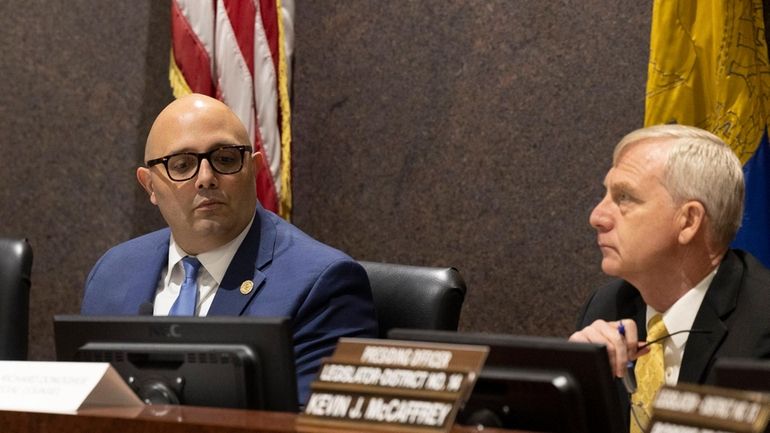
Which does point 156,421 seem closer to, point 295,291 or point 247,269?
point 295,291

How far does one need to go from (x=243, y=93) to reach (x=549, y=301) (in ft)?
4.47

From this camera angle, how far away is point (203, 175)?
3.07 metres

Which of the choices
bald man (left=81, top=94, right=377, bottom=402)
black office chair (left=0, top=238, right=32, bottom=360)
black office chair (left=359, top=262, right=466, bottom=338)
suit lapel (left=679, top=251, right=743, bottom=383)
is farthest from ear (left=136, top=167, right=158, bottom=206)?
suit lapel (left=679, top=251, right=743, bottom=383)

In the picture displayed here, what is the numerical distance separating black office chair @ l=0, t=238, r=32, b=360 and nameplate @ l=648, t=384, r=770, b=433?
7.07ft

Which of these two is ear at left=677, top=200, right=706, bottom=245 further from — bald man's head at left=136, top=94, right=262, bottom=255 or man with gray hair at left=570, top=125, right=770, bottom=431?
bald man's head at left=136, top=94, right=262, bottom=255

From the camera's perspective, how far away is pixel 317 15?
16.0 feet

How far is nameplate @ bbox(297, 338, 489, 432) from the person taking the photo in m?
1.61

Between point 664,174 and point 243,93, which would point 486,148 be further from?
point 664,174

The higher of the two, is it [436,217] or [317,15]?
[317,15]

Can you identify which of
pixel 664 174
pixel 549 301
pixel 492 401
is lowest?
pixel 549 301

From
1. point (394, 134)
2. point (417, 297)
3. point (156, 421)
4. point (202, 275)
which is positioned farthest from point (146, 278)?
point (394, 134)

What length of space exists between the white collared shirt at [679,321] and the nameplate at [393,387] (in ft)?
3.53

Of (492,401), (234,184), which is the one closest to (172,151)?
(234,184)

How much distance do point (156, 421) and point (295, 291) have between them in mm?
1115
